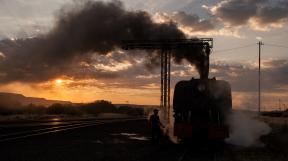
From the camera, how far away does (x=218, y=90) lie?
2300 cm

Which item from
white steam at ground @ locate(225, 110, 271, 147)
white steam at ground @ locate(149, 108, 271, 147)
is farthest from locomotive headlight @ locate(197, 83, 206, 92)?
white steam at ground @ locate(225, 110, 271, 147)

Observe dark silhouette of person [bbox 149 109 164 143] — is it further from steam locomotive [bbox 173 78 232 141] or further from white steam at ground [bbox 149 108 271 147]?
white steam at ground [bbox 149 108 271 147]

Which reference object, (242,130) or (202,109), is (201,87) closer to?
(202,109)

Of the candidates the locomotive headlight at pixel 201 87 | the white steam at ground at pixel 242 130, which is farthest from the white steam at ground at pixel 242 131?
the locomotive headlight at pixel 201 87

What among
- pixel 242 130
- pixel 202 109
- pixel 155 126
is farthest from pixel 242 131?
pixel 202 109

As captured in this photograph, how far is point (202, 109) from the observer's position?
2234 cm

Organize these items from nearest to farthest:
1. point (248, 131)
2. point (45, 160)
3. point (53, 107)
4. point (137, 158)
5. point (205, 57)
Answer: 1. point (45, 160)
2. point (137, 158)
3. point (248, 131)
4. point (205, 57)
5. point (53, 107)

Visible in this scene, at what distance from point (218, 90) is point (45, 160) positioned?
33.5 feet

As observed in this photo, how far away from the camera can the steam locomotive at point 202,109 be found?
71.5 feet

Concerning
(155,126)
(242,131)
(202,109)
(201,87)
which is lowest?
(242,131)

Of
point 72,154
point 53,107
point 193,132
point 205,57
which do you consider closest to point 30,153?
point 72,154

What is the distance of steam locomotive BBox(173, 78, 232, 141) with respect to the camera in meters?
21.8

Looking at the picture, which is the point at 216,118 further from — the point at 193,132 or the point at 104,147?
the point at 104,147

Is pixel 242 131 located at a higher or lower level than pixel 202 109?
lower
